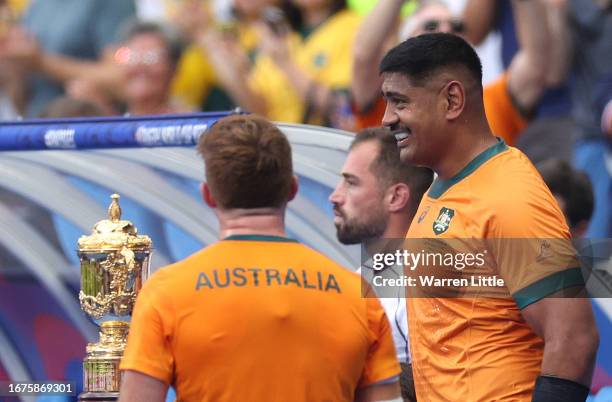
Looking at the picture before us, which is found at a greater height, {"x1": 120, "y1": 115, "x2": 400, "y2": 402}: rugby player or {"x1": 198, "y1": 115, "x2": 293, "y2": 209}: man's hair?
{"x1": 198, "y1": 115, "x2": 293, "y2": 209}: man's hair

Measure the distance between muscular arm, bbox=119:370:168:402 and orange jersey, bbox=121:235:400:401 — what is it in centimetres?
2

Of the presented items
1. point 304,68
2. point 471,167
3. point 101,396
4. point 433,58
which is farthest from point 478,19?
point 101,396

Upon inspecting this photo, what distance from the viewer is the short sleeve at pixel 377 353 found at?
337 cm

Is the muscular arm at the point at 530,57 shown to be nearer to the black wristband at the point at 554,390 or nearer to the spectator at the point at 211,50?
the spectator at the point at 211,50

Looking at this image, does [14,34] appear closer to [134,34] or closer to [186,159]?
[134,34]

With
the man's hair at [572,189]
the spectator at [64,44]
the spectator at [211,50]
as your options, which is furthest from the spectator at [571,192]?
the spectator at [64,44]

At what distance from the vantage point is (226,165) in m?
3.30

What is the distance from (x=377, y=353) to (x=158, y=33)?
4.59 meters

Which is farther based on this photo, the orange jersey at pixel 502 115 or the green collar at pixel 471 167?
the orange jersey at pixel 502 115

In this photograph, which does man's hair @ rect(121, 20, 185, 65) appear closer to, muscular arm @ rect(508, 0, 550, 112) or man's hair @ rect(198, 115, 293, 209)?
muscular arm @ rect(508, 0, 550, 112)

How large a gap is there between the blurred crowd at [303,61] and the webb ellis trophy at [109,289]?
195cm

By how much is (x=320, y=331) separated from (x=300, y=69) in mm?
3959

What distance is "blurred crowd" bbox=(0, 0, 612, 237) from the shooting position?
6016mm

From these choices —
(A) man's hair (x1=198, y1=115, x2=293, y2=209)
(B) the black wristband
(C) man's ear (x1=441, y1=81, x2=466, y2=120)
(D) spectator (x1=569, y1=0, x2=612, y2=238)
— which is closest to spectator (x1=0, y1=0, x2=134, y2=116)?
(D) spectator (x1=569, y1=0, x2=612, y2=238)
